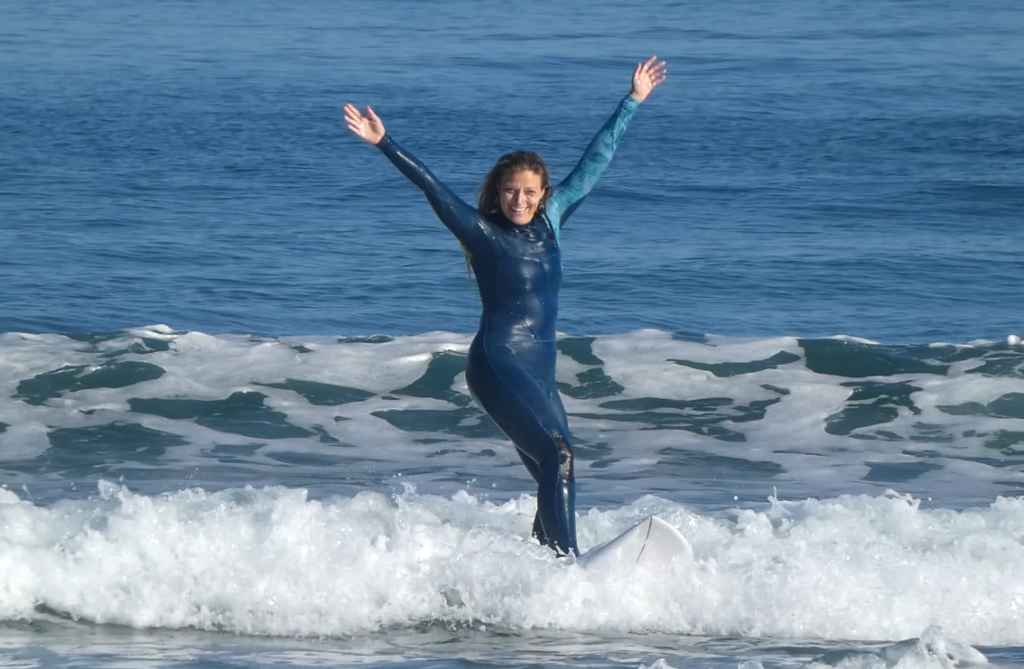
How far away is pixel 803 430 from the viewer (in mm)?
9625

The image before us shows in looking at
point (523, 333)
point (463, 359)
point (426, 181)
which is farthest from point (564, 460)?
point (463, 359)

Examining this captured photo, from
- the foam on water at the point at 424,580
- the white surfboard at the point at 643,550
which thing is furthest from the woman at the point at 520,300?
the foam on water at the point at 424,580

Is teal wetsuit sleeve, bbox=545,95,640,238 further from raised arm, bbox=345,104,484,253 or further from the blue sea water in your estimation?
the blue sea water

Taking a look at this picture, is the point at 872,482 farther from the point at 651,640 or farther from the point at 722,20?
the point at 722,20

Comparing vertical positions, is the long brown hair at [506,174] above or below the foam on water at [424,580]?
above

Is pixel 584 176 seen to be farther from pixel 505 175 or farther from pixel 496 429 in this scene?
pixel 496 429

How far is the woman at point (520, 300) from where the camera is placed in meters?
6.01

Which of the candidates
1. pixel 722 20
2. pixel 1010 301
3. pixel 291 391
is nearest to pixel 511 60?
pixel 722 20

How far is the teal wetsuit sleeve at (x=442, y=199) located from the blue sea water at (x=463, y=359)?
1286 millimetres

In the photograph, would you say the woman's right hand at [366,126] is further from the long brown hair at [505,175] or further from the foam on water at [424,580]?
the foam on water at [424,580]

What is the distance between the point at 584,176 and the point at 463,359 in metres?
4.73

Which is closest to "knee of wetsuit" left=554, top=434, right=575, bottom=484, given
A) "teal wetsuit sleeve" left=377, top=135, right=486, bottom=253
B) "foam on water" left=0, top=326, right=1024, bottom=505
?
"teal wetsuit sleeve" left=377, top=135, right=486, bottom=253

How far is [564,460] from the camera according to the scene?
236 inches

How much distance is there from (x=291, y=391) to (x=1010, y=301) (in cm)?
748
